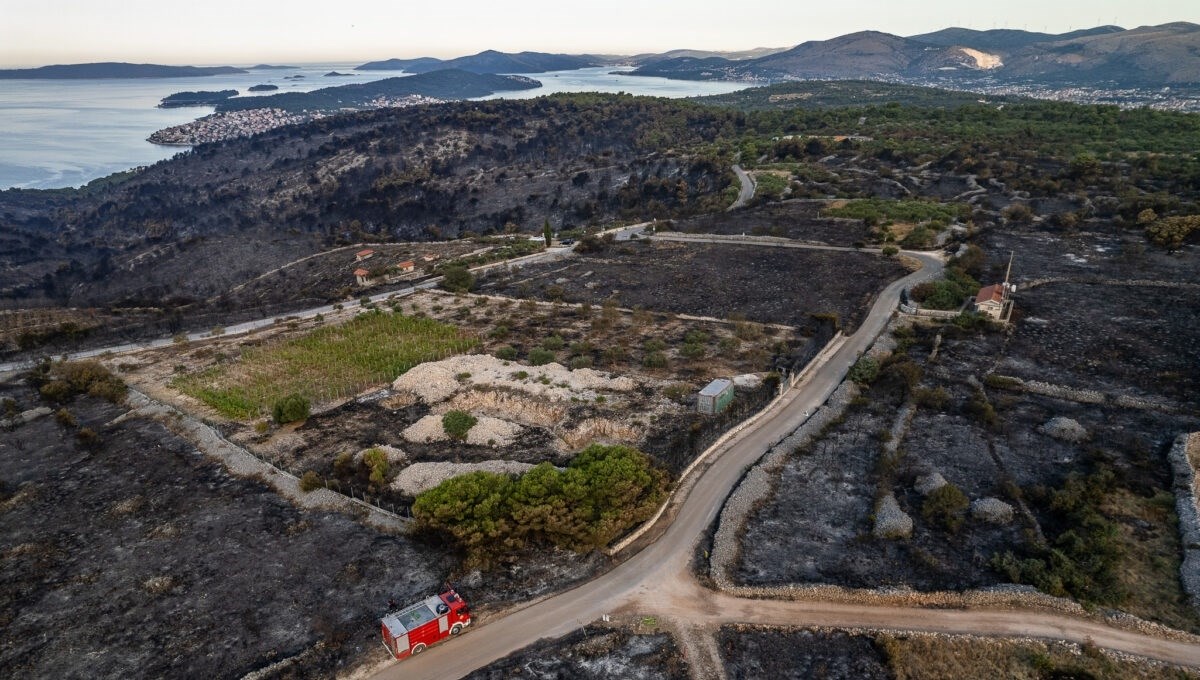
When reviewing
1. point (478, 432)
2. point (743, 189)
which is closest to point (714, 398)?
point (478, 432)

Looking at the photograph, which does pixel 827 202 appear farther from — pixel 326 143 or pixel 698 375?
pixel 326 143

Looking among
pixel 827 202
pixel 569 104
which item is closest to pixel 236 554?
pixel 827 202

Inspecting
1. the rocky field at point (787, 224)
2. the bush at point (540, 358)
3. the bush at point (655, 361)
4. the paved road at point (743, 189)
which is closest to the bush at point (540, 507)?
the bush at point (655, 361)

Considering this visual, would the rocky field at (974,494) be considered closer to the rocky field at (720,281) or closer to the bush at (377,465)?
the rocky field at (720,281)

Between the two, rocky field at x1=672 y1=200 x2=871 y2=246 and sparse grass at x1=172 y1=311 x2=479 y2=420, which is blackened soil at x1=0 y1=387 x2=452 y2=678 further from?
rocky field at x1=672 y1=200 x2=871 y2=246

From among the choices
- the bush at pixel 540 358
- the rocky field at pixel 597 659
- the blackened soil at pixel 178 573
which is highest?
the bush at pixel 540 358

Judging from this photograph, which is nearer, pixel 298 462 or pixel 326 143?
pixel 298 462
